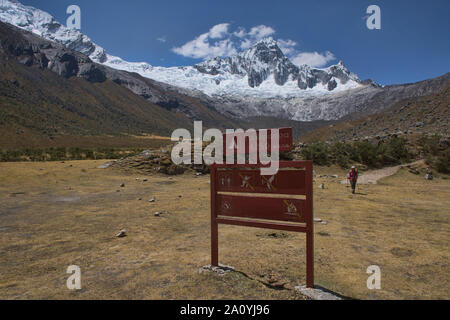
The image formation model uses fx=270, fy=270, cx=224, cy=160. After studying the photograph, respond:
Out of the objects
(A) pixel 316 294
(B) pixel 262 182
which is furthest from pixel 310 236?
(B) pixel 262 182

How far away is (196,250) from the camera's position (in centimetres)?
526

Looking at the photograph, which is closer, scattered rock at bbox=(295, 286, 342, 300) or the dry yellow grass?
scattered rock at bbox=(295, 286, 342, 300)

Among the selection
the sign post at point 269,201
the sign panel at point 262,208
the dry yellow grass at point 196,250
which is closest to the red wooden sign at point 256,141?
the sign post at point 269,201

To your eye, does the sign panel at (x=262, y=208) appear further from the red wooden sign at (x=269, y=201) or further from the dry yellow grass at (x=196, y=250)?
the dry yellow grass at (x=196, y=250)

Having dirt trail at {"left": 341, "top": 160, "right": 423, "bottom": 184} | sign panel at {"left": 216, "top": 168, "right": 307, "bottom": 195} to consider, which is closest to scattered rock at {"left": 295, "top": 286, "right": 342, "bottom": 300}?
sign panel at {"left": 216, "top": 168, "right": 307, "bottom": 195}

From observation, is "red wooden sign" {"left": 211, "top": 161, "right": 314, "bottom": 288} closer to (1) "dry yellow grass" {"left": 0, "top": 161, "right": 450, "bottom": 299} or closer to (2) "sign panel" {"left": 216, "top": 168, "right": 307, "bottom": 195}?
(2) "sign panel" {"left": 216, "top": 168, "right": 307, "bottom": 195}

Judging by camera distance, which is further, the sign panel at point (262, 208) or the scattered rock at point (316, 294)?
the sign panel at point (262, 208)

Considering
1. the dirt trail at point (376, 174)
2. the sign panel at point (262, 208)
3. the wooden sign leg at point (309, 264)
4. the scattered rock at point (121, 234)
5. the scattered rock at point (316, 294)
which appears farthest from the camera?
the dirt trail at point (376, 174)

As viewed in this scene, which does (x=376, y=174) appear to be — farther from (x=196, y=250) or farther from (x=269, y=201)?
(x=269, y=201)

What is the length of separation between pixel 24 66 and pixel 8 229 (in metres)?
118

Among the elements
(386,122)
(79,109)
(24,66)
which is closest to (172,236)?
(386,122)

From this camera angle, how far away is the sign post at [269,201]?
12.1ft

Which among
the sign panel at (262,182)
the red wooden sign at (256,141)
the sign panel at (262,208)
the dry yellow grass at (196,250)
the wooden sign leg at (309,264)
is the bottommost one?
the dry yellow grass at (196,250)

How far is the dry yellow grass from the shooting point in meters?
3.74
